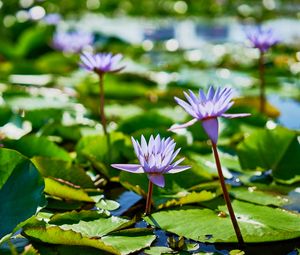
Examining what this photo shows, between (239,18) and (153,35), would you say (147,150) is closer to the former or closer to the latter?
(153,35)

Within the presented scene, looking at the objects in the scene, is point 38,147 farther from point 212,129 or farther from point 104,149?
point 212,129

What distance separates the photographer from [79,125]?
2090 millimetres

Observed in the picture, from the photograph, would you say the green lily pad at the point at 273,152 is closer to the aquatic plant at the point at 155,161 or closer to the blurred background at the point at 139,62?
the blurred background at the point at 139,62

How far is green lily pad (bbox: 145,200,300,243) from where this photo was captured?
49.4 inches

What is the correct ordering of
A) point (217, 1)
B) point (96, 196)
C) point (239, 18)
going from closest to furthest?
point (96, 196) → point (239, 18) → point (217, 1)

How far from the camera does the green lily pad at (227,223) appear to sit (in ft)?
4.12

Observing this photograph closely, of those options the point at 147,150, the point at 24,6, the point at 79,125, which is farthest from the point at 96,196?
the point at 24,6

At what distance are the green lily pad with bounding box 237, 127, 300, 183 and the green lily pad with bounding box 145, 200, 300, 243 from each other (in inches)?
10.3

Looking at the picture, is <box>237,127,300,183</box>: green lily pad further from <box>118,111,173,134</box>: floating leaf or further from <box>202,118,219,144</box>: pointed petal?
<box>202,118,219,144</box>: pointed petal

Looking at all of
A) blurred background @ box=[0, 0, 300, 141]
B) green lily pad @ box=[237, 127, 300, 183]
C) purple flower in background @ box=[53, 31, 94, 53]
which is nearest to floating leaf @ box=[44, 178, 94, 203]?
green lily pad @ box=[237, 127, 300, 183]

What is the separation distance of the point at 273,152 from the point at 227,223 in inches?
17.7

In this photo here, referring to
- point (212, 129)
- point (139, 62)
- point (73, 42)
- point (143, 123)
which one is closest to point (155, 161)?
point (212, 129)

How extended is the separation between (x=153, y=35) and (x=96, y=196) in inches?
140

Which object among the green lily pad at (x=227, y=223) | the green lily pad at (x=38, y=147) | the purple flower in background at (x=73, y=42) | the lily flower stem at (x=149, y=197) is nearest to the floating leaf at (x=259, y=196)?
the green lily pad at (x=227, y=223)
